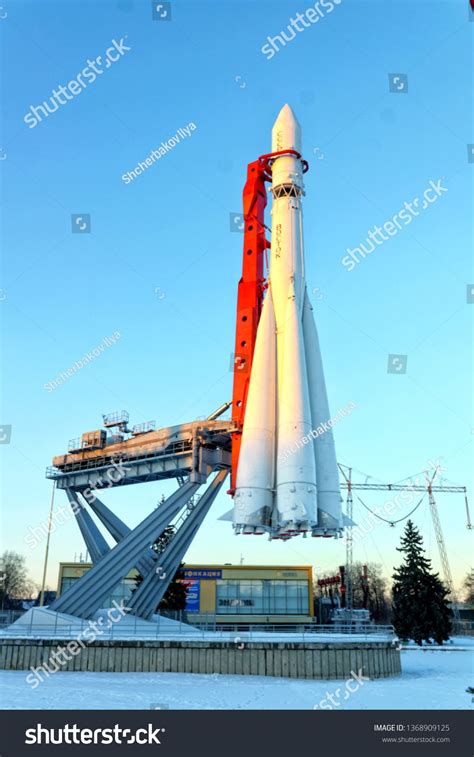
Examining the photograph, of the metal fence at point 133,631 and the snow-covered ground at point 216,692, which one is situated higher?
the metal fence at point 133,631

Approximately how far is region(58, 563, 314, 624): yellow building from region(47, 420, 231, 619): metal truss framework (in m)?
23.2

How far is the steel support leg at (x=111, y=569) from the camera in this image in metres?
29.8

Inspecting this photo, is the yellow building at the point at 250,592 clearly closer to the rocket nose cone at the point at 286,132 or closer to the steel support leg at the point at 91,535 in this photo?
the steel support leg at the point at 91,535

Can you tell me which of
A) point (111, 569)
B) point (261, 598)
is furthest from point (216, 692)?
point (261, 598)

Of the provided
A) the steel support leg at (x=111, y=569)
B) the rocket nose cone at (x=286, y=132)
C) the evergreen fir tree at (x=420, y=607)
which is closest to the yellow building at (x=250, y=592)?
the evergreen fir tree at (x=420, y=607)

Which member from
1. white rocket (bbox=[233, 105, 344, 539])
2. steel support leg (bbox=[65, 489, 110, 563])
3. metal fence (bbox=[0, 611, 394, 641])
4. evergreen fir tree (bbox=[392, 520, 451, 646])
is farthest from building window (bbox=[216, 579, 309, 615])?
white rocket (bbox=[233, 105, 344, 539])

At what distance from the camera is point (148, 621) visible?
103 feet

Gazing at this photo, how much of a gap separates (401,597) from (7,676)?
3223cm

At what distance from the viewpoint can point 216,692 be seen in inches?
805

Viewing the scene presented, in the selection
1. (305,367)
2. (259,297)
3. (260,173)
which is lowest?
(305,367)
